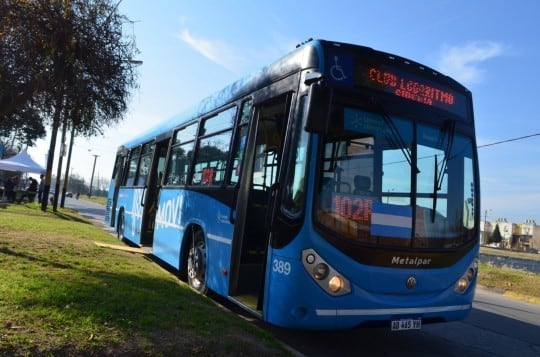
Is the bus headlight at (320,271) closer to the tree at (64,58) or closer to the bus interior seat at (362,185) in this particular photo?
the bus interior seat at (362,185)

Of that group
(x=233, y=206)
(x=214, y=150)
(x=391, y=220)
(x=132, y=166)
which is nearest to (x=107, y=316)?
(x=233, y=206)

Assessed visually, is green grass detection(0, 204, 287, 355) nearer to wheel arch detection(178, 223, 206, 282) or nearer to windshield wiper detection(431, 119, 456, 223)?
wheel arch detection(178, 223, 206, 282)

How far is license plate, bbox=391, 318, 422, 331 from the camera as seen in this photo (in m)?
5.37

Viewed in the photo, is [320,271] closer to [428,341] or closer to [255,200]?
[255,200]

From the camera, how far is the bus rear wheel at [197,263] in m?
7.87

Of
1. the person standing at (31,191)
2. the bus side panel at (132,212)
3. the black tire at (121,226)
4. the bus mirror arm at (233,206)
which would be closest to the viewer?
the bus mirror arm at (233,206)

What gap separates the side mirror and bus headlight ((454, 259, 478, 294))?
2543 mm

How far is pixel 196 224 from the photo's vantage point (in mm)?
8219

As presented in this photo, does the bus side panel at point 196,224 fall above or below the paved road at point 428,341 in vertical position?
above

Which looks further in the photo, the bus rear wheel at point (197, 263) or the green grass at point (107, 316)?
the bus rear wheel at point (197, 263)

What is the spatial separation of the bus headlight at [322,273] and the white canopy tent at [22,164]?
100 ft

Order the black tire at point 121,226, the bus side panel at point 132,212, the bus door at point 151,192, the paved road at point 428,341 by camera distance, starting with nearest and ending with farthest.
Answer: the paved road at point 428,341
the bus door at point 151,192
the bus side panel at point 132,212
the black tire at point 121,226

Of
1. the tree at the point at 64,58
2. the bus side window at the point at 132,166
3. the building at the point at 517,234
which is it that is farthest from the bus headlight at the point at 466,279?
the building at the point at 517,234

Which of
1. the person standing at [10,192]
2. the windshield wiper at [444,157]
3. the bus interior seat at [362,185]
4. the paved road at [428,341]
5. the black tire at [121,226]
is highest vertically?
the windshield wiper at [444,157]
